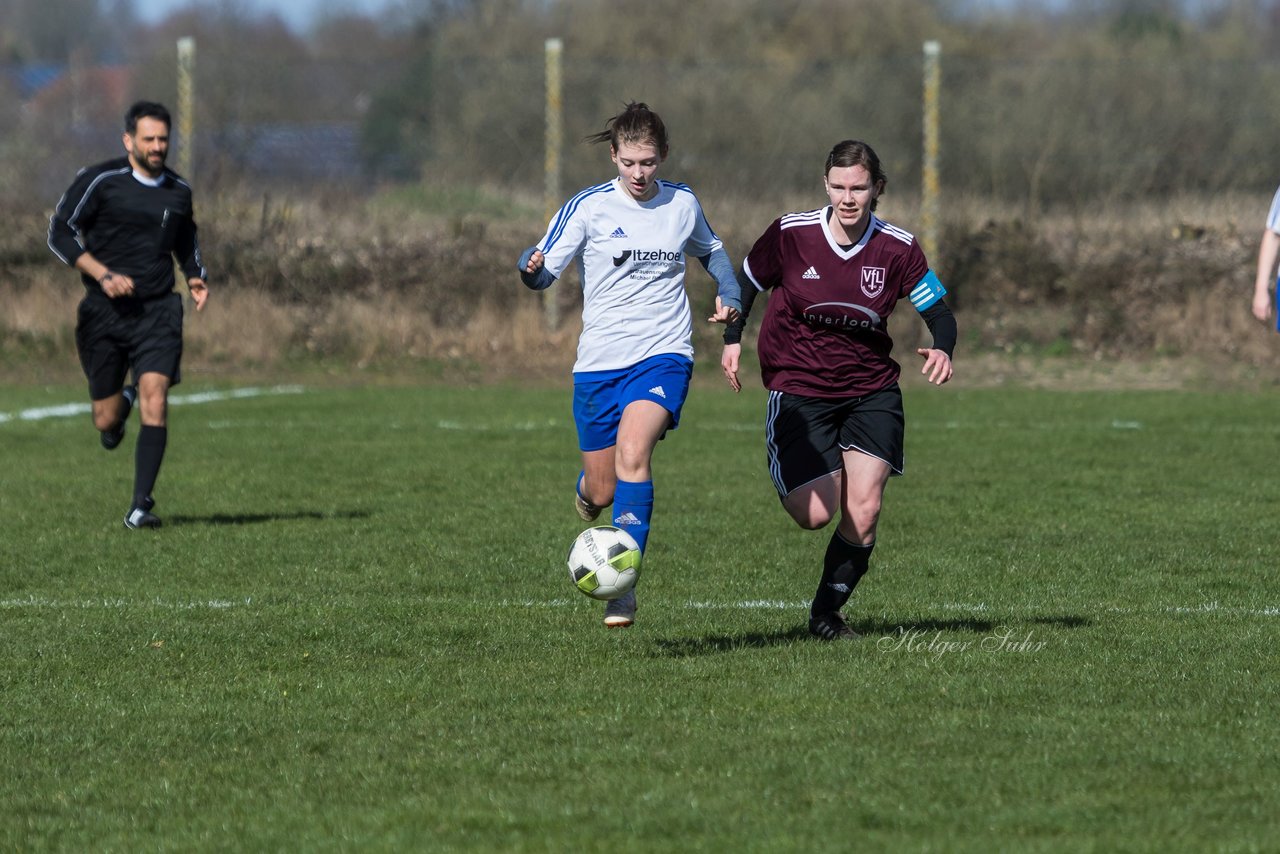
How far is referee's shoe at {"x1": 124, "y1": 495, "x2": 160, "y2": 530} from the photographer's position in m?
9.93

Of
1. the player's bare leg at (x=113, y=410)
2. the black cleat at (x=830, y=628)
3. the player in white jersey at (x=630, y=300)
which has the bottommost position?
the black cleat at (x=830, y=628)

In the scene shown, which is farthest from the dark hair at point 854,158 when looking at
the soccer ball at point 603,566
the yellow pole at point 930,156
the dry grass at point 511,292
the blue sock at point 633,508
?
the dry grass at point 511,292

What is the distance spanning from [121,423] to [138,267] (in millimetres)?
1001

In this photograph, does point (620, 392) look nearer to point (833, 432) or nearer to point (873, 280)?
point (833, 432)

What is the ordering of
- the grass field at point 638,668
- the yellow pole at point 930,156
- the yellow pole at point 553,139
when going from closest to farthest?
the grass field at point 638,668
the yellow pole at point 930,156
the yellow pole at point 553,139

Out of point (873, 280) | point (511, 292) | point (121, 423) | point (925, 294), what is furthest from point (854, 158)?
point (511, 292)

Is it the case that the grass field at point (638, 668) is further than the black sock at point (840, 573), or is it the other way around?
the black sock at point (840, 573)

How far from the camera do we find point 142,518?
9.94 meters

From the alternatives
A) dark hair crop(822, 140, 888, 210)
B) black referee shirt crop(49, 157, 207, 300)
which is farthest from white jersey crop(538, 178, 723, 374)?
black referee shirt crop(49, 157, 207, 300)

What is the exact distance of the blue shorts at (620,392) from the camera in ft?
22.7

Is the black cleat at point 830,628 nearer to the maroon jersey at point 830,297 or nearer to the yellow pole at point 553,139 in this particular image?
the maroon jersey at point 830,297

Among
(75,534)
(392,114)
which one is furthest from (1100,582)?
(392,114)

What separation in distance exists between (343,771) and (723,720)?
116cm

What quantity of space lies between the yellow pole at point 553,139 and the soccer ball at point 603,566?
13480 millimetres
